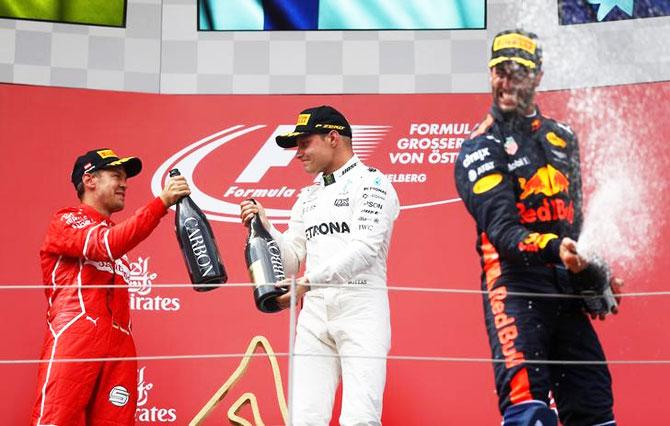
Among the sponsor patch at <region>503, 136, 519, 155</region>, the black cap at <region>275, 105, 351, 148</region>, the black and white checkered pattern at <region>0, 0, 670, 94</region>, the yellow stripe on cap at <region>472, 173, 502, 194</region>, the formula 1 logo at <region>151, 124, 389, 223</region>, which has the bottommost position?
the yellow stripe on cap at <region>472, 173, 502, 194</region>

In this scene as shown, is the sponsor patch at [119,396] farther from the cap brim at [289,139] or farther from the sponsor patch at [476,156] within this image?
the sponsor patch at [476,156]

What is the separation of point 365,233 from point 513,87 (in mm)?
821

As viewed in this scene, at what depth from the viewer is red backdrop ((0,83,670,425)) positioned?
5246 mm

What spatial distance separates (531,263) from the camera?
3264 millimetres

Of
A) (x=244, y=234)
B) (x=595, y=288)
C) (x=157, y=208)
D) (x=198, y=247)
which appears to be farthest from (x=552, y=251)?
(x=244, y=234)

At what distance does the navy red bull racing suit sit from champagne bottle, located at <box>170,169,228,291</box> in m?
1.08

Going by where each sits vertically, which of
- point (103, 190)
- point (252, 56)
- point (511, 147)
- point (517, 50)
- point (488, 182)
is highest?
point (252, 56)

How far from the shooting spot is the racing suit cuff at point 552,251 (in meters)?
3.17

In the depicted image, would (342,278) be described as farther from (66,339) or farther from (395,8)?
(395,8)

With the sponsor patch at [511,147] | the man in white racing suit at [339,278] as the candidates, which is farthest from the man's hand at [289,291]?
the sponsor patch at [511,147]

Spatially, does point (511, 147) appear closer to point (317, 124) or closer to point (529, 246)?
point (529, 246)

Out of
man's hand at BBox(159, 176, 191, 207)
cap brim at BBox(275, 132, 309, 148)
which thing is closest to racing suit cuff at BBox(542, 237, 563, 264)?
cap brim at BBox(275, 132, 309, 148)

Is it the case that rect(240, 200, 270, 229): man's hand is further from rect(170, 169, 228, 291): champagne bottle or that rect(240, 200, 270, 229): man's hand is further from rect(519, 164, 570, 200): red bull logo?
rect(519, 164, 570, 200): red bull logo

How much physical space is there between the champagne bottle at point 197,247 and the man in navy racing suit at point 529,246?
107 cm
